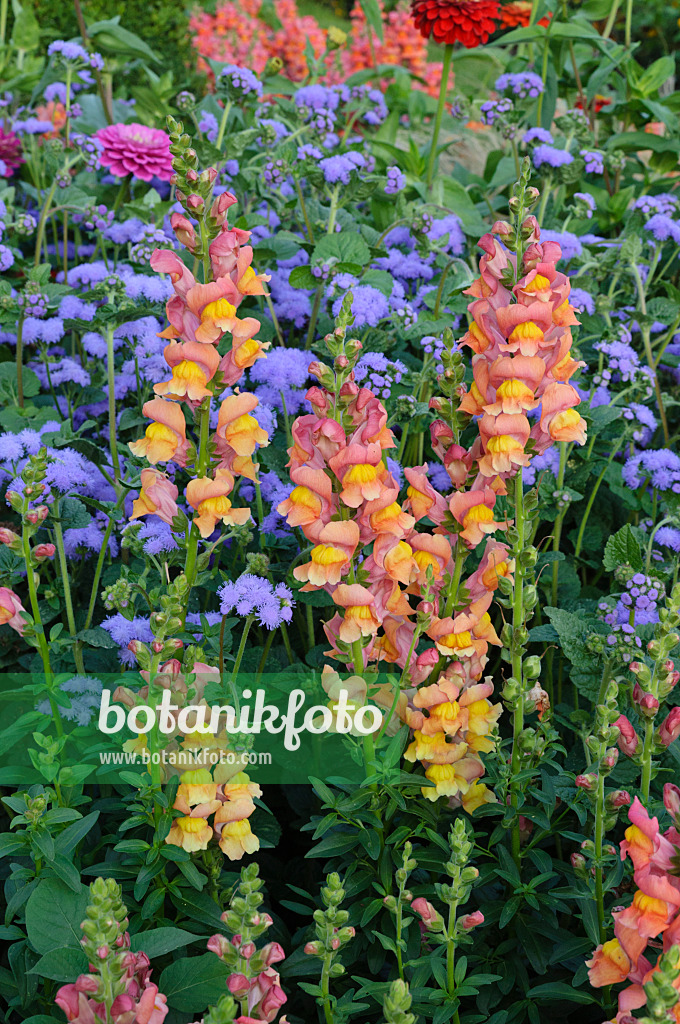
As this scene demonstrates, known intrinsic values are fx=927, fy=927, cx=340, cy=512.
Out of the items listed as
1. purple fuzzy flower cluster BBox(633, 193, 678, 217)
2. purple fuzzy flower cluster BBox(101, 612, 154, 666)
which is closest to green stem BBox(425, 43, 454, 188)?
purple fuzzy flower cluster BBox(633, 193, 678, 217)

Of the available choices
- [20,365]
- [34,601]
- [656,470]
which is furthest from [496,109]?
[34,601]

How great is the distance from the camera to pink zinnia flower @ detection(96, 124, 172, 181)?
2.56 m

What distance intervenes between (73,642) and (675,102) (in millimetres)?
2828

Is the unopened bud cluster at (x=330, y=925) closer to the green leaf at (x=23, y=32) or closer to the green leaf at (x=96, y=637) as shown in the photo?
the green leaf at (x=96, y=637)

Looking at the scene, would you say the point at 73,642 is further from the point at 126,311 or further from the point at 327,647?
the point at 126,311

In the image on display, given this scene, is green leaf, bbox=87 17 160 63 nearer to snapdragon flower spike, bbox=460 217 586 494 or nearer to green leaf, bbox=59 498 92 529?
green leaf, bbox=59 498 92 529

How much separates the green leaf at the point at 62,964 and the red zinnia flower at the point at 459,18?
2.38 metres

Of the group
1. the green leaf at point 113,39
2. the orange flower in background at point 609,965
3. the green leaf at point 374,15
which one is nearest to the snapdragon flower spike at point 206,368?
the orange flower in background at point 609,965

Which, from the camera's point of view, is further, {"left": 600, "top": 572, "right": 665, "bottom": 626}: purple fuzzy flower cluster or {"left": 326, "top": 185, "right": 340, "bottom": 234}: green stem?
{"left": 326, "top": 185, "right": 340, "bottom": 234}: green stem

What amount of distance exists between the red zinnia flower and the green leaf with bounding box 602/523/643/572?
150cm

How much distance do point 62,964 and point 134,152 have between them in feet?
6.95

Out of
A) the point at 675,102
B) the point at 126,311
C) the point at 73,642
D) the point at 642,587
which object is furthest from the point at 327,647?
the point at 675,102

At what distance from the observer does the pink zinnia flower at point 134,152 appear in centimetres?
256

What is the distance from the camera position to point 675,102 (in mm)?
3229
